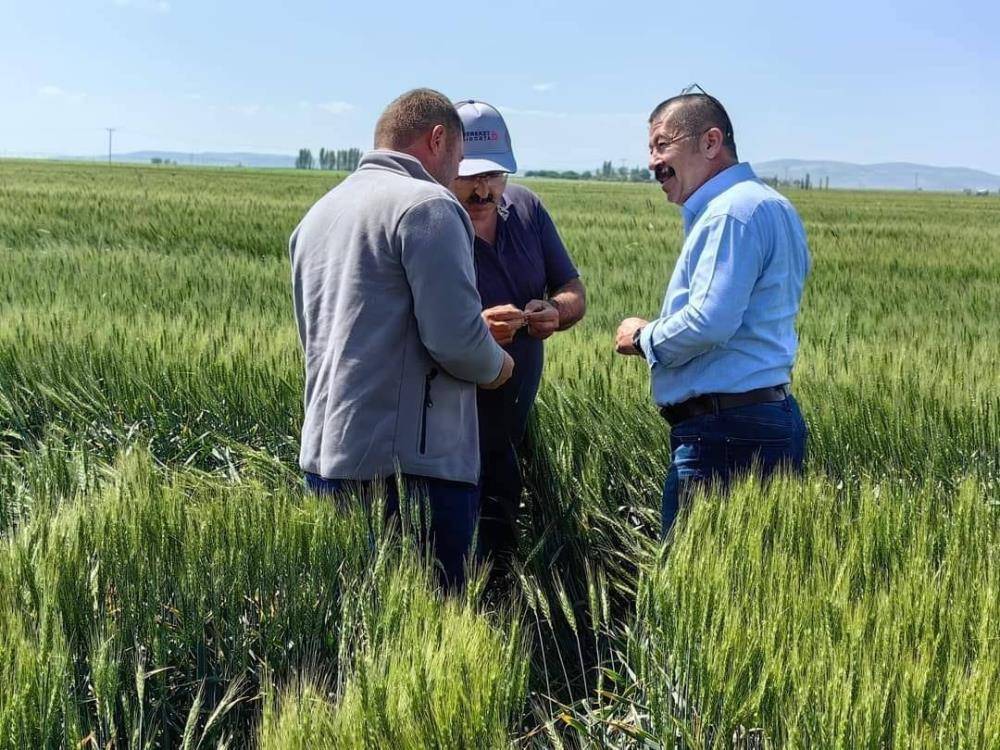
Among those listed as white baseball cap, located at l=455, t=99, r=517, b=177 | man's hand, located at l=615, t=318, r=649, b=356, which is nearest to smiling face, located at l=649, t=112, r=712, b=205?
man's hand, located at l=615, t=318, r=649, b=356

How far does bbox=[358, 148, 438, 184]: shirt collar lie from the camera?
2.32 metres

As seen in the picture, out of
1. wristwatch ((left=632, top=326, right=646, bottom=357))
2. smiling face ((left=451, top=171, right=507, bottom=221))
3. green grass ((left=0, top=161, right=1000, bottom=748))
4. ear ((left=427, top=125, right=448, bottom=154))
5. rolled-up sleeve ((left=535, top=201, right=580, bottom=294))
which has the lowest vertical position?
green grass ((left=0, top=161, right=1000, bottom=748))

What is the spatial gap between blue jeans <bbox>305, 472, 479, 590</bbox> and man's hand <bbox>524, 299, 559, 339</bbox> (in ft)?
2.16

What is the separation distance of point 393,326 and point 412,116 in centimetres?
49

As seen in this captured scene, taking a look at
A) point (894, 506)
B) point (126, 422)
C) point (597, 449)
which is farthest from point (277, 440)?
point (894, 506)

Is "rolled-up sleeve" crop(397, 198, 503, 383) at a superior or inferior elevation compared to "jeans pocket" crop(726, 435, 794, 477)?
superior

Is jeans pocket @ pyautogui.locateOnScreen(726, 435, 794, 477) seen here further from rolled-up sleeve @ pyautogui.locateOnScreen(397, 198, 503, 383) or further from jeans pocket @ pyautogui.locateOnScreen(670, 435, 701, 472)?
rolled-up sleeve @ pyautogui.locateOnScreen(397, 198, 503, 383)

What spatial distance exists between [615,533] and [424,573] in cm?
147

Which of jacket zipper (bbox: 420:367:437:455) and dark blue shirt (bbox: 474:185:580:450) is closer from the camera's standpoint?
jacket zipper (bbox: 420:367:437:455)

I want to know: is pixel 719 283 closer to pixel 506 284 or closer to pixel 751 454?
pixel 751 454

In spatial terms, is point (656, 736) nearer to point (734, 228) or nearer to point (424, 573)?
point (424, 573)

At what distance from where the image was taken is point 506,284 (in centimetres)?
305

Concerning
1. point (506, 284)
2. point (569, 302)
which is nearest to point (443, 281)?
point (506, 284)

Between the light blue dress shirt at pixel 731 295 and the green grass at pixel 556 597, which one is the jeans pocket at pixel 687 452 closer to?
the light blue dress shirt at pixel 731 295
